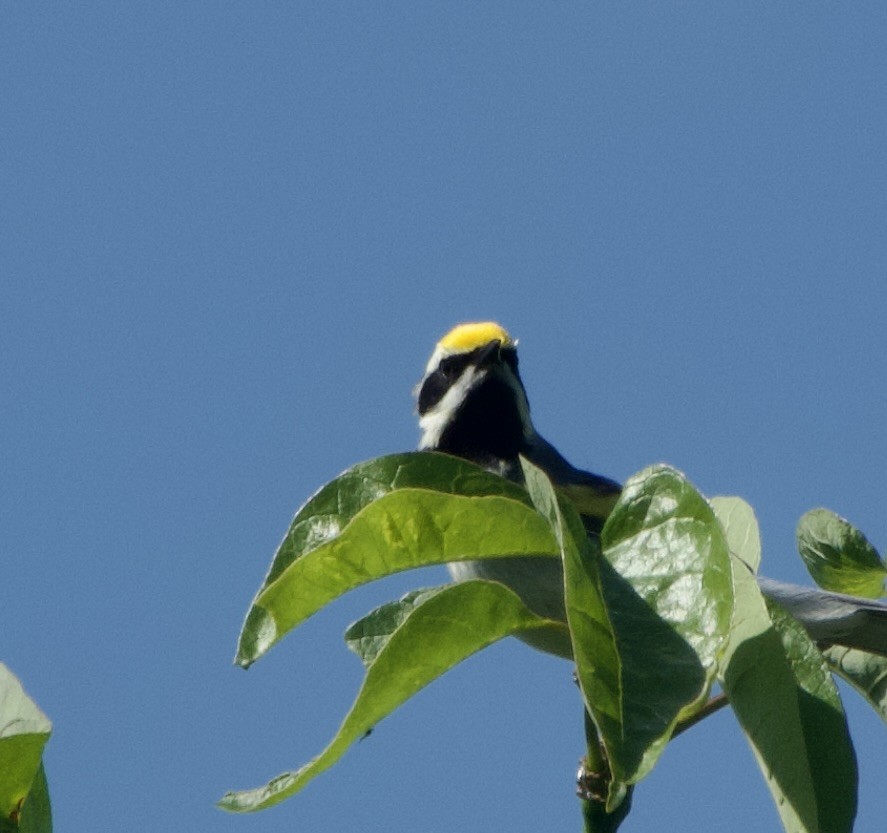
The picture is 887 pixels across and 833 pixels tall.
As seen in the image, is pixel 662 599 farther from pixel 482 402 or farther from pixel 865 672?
pixel 482 402

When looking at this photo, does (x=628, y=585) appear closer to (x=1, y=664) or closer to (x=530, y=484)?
(x=530, y=484)

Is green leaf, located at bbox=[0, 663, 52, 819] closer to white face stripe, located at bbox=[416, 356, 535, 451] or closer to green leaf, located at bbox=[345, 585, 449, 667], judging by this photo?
green leaf, located at bbox=[345, 585, 449, 667]

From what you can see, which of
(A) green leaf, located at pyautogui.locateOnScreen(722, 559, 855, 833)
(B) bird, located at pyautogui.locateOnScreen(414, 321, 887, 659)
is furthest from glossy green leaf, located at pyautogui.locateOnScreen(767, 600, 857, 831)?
(B) bird, located at pyautogui.locateOnScreen(414, 321, 887, 659)

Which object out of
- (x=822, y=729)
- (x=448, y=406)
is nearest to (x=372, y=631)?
(x=822, y=729)

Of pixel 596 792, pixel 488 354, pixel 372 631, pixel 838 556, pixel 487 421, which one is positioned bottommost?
pixel 596 792

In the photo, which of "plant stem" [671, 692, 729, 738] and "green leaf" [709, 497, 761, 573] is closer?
"green leaf" [709, 497, 761, 573]

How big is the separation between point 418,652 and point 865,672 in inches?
47.6

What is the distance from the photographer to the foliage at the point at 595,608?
1.52 metres

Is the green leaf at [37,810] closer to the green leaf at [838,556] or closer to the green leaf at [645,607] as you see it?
the green leaf at [645,607]

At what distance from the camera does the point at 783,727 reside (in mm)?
1701

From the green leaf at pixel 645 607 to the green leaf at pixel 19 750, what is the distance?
0.70m

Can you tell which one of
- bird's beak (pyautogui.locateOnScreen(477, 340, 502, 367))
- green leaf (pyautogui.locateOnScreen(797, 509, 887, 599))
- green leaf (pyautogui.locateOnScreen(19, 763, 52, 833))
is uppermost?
bird's beak (pyautogui.locateOnScreen(477, 340, 502, 367))

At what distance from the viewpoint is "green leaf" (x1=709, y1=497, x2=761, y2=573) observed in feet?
6.33

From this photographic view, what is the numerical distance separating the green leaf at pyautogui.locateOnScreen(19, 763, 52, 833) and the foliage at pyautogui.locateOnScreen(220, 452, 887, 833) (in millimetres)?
264
